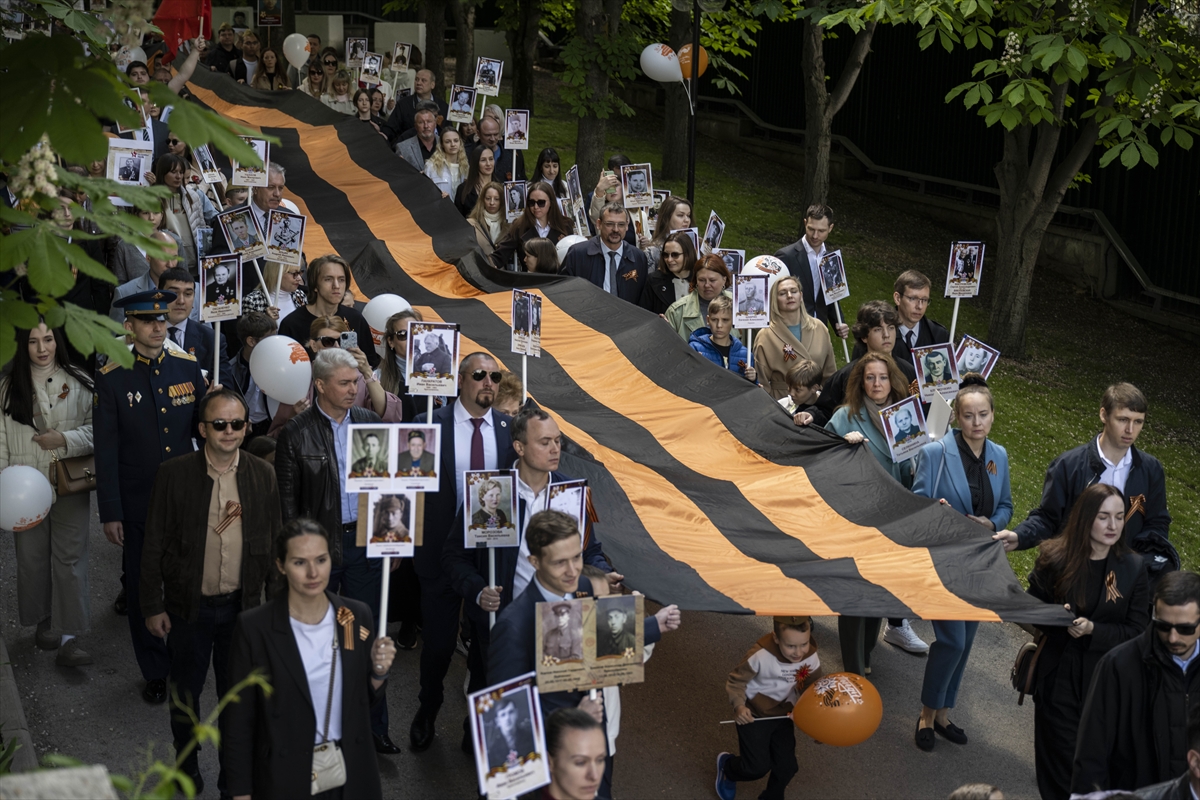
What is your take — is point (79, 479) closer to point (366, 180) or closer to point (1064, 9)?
point (366, 180)

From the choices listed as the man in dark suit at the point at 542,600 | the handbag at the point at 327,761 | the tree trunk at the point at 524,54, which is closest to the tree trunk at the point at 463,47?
the tree trunk at the point at 524,54

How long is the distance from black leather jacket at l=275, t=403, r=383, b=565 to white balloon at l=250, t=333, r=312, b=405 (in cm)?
92

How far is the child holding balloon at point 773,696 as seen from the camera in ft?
20.8

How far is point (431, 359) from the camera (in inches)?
267

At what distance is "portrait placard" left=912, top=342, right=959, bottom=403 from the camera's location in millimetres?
7910

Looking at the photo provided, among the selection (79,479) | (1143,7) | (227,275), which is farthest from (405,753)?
(1143,7)

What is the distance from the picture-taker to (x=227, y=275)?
7969 mm

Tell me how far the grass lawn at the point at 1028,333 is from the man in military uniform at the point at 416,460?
5683mm

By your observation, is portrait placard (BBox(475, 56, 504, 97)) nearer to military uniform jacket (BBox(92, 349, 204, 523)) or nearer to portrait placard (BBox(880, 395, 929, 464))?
military uniform jacket (BBox(92, 349, 204, 523))

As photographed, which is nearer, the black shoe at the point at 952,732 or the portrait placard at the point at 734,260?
the black shoe at the point at 952,732

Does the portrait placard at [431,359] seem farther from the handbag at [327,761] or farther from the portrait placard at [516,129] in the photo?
the portrait placard at [516,129]

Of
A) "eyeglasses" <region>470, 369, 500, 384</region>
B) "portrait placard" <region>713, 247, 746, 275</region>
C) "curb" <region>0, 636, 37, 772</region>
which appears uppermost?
"eyeglasses" <region>470, 369, 500, 384</region>

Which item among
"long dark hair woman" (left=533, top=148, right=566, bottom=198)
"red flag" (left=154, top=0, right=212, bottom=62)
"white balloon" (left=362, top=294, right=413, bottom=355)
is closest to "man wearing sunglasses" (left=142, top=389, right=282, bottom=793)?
"white balloon" (left=362, top=294, right=413, bottom=355)

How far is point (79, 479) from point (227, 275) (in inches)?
62.5
